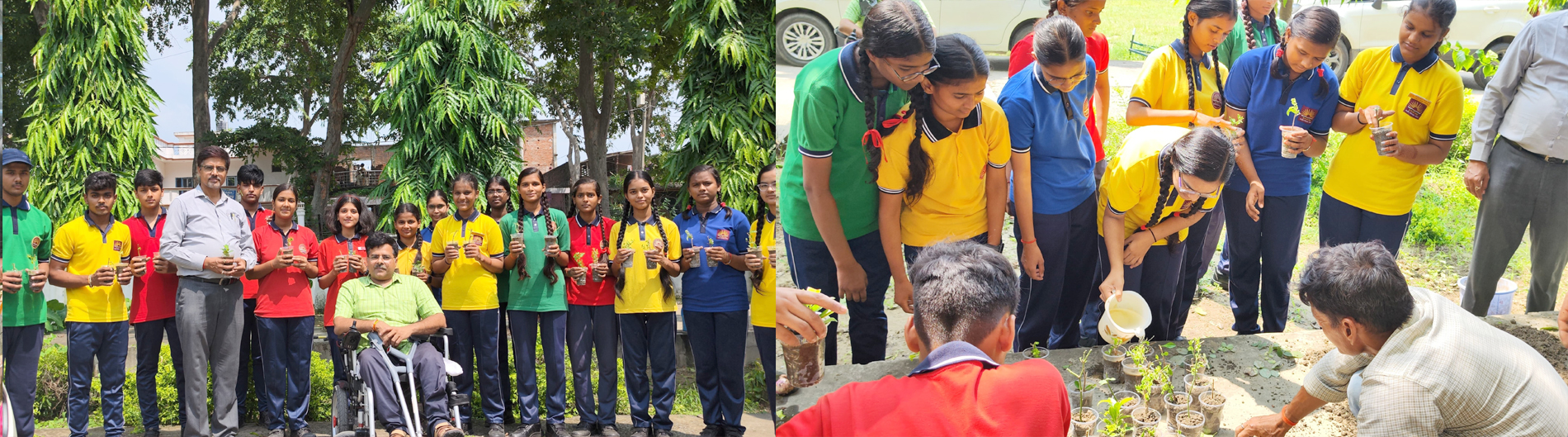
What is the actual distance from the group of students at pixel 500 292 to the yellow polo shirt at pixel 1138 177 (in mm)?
1686

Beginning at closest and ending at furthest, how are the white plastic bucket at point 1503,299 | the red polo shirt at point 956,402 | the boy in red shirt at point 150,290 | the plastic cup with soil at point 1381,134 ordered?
the red polo shirt at point 956,402, the plastic cup with soil at point 1381,134, the white plastic bucket at point 1503,299, the boy in red shirt at point 150,290

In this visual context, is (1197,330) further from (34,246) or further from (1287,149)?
(34,246)

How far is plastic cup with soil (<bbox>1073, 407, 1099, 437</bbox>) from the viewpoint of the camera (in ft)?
9.12

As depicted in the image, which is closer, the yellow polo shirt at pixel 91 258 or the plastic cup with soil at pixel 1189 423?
the plastic cup with soil at pixel 1189 423

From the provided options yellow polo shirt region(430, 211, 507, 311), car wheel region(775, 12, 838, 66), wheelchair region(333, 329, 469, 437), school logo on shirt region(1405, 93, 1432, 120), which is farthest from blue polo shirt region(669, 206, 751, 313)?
school logo on shirt region(1405, 93, 1432, 120)

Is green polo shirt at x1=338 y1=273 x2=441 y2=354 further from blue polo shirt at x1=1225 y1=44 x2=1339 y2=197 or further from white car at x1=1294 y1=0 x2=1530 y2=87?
white car at x1=1294 y1=0 x2=1530 y2=87

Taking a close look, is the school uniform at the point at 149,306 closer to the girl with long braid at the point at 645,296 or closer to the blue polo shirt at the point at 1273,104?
the girl with long braid at the point at 645,296

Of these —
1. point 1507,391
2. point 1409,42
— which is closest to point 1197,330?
point 1507,391

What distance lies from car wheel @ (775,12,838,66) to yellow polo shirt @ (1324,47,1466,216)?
1710mm

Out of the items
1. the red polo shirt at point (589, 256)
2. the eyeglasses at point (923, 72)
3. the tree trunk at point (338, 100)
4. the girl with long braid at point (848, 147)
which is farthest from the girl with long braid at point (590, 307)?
the eyeglasses at point (923, 72)

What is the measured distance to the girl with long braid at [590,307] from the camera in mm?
4176

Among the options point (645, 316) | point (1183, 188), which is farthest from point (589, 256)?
point (1183, 188)

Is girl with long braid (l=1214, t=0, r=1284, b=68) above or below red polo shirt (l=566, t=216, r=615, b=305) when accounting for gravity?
above

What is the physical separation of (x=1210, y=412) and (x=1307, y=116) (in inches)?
39.6
